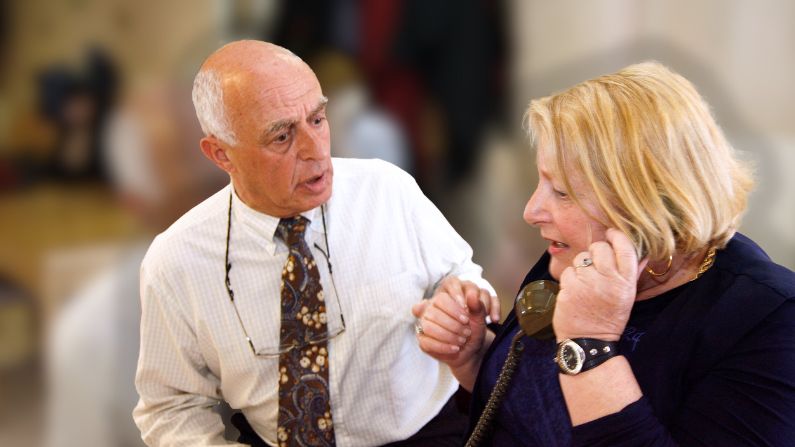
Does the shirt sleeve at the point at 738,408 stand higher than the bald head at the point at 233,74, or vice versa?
the bald head at the point at 233,74

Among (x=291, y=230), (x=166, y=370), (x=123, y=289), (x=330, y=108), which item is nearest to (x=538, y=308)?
(x=291, y=230)

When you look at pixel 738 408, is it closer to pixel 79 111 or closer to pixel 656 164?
pixel 656 164

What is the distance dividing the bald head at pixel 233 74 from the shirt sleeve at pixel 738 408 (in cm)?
104

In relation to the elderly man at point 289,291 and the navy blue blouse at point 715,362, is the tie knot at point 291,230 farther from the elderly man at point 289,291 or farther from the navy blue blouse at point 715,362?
the navy blue blouse at point 715,362

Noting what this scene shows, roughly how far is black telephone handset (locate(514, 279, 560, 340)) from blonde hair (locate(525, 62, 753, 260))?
20 centimetres

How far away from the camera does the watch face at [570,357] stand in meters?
1.52

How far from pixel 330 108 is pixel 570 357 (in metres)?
1.54

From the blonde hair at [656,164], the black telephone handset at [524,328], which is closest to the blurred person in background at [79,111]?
the black telephone handset at [524,328]

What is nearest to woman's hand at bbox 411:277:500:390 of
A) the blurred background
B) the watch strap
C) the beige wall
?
the watch strap

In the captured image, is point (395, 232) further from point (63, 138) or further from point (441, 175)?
point (63, 138)

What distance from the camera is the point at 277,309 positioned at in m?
2.17

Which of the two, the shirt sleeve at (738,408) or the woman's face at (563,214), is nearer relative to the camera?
the shirt sleeve at (738,408)

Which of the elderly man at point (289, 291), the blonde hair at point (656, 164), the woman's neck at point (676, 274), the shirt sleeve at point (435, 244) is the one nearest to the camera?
the blonde hair at point (656, 164)

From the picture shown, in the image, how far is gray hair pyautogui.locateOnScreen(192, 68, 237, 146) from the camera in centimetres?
200
